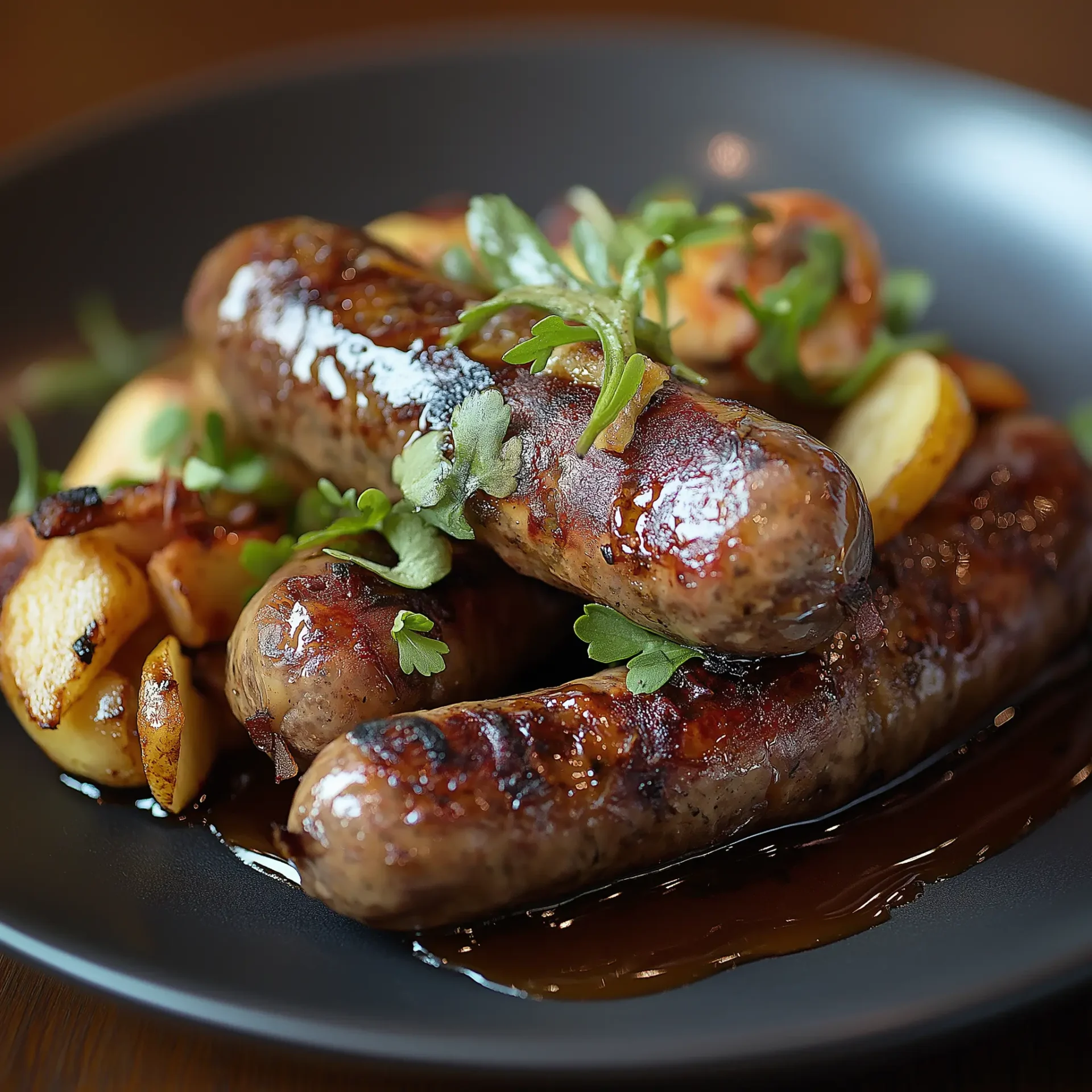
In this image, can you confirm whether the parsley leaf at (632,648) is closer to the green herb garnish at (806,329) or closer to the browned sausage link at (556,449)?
the browned sausage link at (556,449)

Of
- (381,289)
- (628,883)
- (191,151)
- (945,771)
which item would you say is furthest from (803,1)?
(628,883)

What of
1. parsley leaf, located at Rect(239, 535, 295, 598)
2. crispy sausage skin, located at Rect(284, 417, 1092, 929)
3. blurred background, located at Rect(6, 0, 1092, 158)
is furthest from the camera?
blurred background, located at Rect(6, 0, 1092, 158)

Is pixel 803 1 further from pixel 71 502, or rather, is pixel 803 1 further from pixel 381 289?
pixel 71 502

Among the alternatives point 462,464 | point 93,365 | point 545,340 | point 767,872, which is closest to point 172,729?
point 462,464

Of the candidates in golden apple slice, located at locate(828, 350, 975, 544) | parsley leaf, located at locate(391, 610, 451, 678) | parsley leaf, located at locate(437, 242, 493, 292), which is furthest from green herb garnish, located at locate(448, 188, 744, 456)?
golden apple slice, located at locate(828, 350, 975, 544)

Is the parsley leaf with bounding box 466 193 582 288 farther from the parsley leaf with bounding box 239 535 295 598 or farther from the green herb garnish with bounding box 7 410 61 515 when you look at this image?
the green herb garnish with bounding box 7 410 61 515

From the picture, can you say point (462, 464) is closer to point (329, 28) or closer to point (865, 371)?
point (865, 371)
